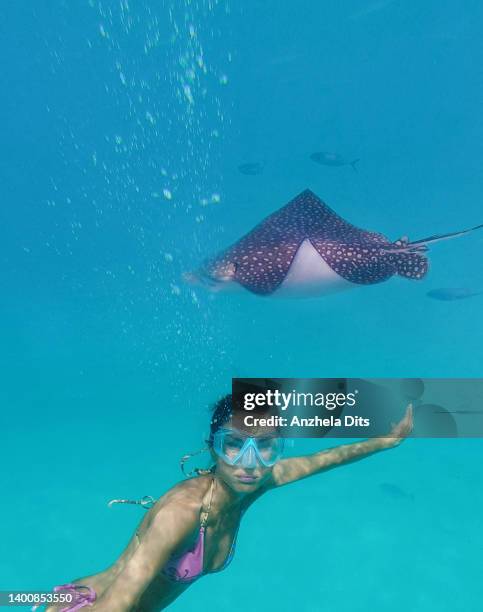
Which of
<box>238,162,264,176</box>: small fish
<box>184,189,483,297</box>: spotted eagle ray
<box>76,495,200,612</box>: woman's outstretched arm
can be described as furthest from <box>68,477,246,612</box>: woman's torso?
<box>238,162,264,176</box>: small fish

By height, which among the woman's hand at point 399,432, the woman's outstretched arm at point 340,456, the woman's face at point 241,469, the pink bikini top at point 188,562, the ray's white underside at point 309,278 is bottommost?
the pink bikini top at point 188,562

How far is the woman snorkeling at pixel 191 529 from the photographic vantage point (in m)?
2.84

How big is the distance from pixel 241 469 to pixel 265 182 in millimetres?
16053

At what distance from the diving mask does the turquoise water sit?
8.43 ft

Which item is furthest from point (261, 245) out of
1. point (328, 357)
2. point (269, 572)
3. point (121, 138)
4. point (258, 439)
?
point (328, 357)

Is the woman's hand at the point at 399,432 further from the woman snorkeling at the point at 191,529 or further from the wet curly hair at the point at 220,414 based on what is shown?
the wet curly hair at the point at 220,414

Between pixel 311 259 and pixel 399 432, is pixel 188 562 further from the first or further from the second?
pixel 311 259

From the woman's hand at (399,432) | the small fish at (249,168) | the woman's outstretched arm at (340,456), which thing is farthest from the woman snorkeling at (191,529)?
the small fish at (249,168)

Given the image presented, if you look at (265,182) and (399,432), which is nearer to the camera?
(399,432)

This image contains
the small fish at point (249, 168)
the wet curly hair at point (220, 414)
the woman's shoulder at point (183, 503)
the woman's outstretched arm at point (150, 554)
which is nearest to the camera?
the woman's outstretched arm at point (150, 554)

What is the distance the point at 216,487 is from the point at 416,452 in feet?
56.4

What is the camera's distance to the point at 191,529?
308cm

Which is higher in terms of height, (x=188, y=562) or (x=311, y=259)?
(x=311, y=259)

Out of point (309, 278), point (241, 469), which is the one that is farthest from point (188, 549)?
point (309, 278)
